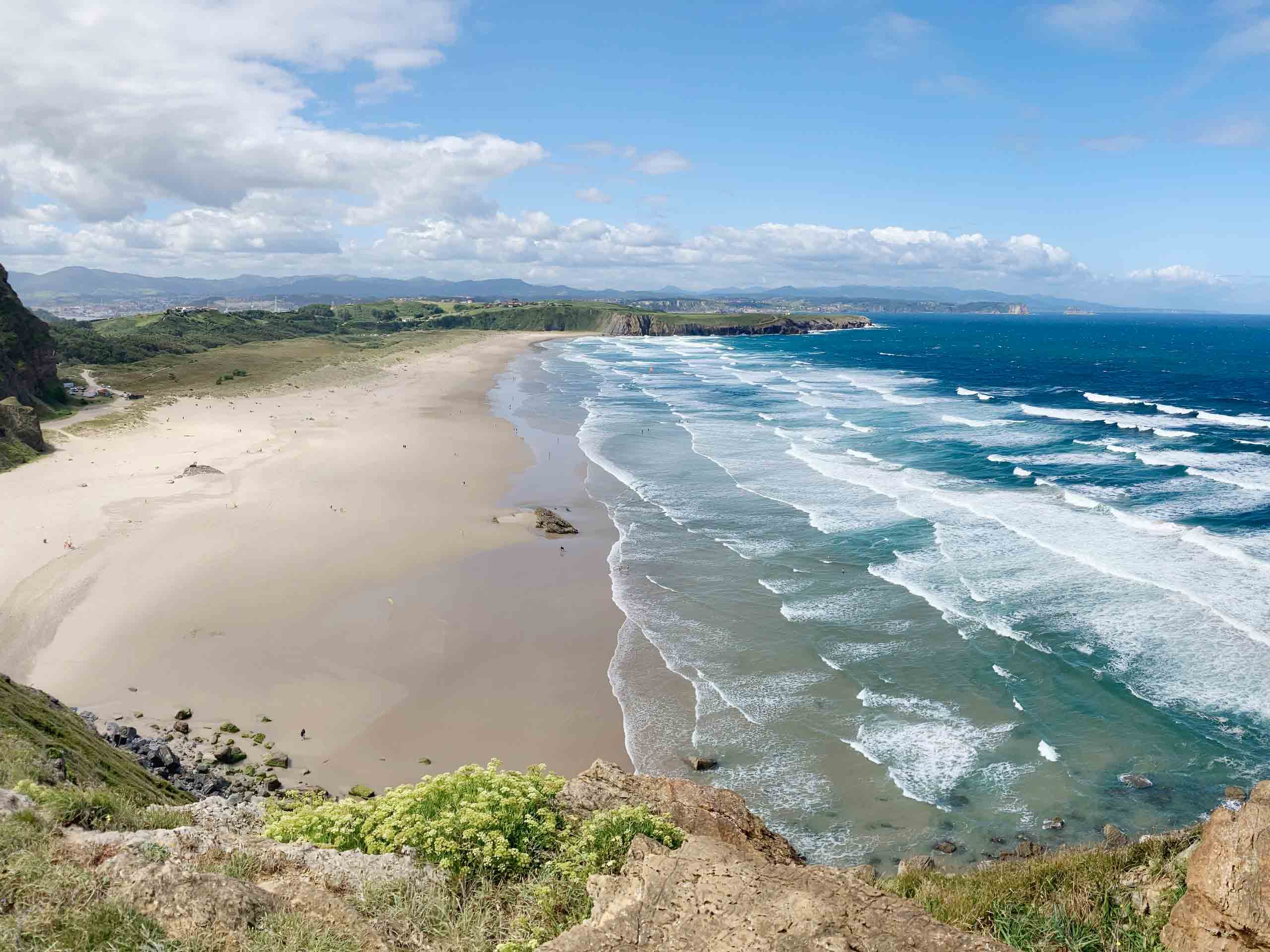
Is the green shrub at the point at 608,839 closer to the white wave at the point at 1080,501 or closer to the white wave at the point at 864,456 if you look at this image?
the white wave at the point at 1080,501

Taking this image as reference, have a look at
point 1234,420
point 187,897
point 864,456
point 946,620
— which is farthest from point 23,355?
point 1234,420

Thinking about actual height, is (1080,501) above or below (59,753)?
below

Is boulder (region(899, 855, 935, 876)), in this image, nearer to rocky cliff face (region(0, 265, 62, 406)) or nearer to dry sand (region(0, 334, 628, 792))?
dry sand (region(0, 334, 628, 792))

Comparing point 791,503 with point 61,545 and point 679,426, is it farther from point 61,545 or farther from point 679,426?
point 61,545

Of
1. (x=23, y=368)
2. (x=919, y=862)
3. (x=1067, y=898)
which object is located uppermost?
(x=23, y=368)

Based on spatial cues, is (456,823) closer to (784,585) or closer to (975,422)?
(784,585)

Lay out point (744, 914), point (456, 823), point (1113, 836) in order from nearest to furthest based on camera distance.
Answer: point (744, 914) → point (456, 823) → point (1113, 836)

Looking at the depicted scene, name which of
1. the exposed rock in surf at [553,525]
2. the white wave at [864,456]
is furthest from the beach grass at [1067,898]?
the white wave at [864,456]

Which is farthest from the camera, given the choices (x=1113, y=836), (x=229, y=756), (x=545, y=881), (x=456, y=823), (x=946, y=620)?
(x=946, y=620)
